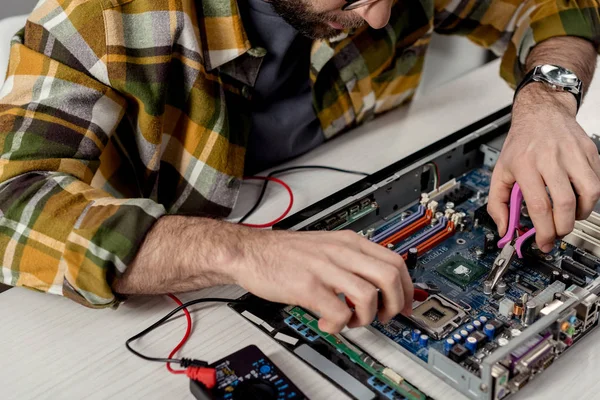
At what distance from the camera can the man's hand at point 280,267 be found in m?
0.98

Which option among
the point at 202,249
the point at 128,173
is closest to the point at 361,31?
the point at 128,173

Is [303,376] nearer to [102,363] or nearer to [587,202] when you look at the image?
[102,363]

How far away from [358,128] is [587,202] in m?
0.71

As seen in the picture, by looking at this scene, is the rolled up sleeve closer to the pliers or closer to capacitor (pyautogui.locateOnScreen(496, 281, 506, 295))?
the pliers

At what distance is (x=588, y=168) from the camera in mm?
1229

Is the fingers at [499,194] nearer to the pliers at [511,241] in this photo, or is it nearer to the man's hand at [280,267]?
the pliers at [511,241]

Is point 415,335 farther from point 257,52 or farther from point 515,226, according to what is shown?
point 257,52

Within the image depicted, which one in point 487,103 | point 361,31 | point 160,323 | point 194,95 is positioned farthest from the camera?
point 487,103

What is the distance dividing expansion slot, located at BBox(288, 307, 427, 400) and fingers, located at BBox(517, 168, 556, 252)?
1.22 ft

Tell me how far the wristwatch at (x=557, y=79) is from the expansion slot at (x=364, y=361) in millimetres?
797

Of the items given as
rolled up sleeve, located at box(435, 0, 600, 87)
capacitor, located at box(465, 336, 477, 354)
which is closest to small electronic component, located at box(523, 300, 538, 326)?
capacitor, located at box(465, 336, 477, 354)

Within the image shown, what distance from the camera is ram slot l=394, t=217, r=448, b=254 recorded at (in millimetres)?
1212

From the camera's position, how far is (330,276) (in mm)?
988

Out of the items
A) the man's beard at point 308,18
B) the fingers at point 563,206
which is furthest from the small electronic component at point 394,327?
the man's beard at point 308,18
